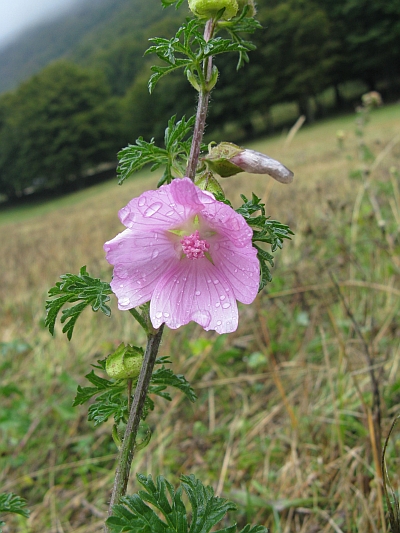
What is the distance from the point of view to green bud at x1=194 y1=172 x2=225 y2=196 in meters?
0.91

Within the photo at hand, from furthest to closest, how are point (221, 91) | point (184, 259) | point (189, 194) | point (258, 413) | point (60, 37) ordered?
point (60, 37), point (221, 91), point (258, 413), point (184, 259), point (189, 194)

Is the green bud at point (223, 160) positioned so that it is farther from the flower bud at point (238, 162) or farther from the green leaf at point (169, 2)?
the green leaf at point (169, 2)

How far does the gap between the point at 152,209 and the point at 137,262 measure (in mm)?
118

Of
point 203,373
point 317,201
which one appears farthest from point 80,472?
point 317,201

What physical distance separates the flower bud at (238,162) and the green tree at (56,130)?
132 ft

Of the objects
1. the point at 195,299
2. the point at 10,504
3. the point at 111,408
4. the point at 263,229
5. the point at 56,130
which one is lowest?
the point at 56,130

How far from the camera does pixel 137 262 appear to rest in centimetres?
98

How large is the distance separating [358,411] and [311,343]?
0.64m

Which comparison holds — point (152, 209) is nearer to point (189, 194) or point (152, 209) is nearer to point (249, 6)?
point (189, 194)

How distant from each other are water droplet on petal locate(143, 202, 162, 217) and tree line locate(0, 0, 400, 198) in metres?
29.1

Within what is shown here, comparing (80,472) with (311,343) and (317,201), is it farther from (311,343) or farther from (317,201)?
(317,201)

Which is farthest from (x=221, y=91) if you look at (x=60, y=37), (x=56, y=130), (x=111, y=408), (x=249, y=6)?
(x=60, y=37)

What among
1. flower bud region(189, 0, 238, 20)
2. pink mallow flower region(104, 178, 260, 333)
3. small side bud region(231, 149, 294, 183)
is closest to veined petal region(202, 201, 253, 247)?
pink mallow flower region(104, 178, 260, 333)

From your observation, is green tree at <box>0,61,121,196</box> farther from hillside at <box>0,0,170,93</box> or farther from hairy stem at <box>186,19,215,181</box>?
hillside at <box>0,0,170,93</box>
